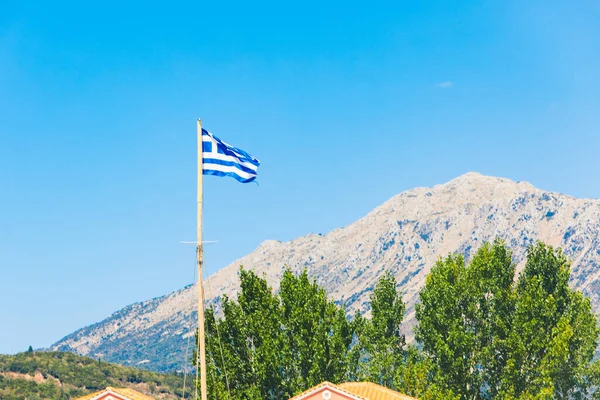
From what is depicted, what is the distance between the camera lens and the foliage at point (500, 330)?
67375mm

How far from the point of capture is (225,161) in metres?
37.5

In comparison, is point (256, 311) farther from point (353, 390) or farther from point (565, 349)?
point (565, 349)

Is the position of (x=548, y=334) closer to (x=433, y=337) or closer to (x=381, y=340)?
(x=433, y=337)

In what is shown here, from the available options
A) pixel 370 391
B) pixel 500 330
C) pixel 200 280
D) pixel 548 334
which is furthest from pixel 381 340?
pixel 200 280

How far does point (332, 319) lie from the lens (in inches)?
2589

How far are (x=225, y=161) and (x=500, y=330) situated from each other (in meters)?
39.2

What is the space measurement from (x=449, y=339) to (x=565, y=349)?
8.83 metres

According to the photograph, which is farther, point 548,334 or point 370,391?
point 548,334

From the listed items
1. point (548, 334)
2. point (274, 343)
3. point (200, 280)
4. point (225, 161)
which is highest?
point (225, 161)

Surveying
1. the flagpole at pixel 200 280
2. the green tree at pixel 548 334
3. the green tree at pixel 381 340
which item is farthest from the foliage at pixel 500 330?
the flagpole at pixel 200 280

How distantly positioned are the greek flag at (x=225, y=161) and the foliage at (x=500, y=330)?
35065mm

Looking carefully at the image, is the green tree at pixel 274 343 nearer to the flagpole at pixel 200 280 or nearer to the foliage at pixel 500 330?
the foliage at pixel 500 330

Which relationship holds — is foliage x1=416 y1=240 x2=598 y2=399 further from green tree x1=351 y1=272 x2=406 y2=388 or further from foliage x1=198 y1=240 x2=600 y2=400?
green tree x1=351 y1=272 x2=406 y2=388

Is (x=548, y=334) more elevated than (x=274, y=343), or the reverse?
(x=548, y=334)
